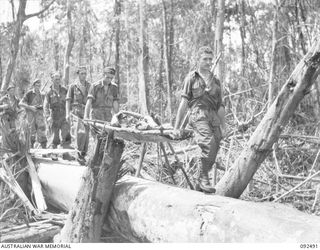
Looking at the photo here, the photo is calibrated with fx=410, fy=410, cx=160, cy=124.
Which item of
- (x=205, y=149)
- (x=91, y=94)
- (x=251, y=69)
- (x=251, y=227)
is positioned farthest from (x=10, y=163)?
(x=251, y=69)

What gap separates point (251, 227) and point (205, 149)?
1669 millimetres

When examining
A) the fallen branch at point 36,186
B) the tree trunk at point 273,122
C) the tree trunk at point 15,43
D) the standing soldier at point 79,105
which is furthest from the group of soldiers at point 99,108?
the tree trunk at point 15,43

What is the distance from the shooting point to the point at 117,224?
14.9 ft

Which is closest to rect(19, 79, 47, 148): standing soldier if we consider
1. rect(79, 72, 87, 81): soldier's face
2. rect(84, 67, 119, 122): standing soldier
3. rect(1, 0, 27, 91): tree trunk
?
rect(79, 72, 87, 81): soldier's face

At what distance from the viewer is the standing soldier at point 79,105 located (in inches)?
310

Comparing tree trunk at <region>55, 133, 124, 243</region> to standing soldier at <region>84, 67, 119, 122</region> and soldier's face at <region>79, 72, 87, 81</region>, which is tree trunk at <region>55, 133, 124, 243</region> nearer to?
standing soldier at <region>84, 67, 119, 122</region>

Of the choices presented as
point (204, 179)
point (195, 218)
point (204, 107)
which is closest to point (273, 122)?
point (204, 107)

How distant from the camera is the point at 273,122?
4.70 m

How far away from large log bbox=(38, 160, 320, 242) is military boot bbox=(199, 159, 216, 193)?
32 cm

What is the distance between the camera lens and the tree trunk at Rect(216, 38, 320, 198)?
14.4 ft

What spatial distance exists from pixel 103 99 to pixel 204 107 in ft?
10.5

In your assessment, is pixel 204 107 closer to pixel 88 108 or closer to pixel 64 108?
pixel 88 108

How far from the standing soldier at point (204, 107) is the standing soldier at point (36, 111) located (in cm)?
583

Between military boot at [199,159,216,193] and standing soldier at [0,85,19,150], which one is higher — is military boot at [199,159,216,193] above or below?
below
